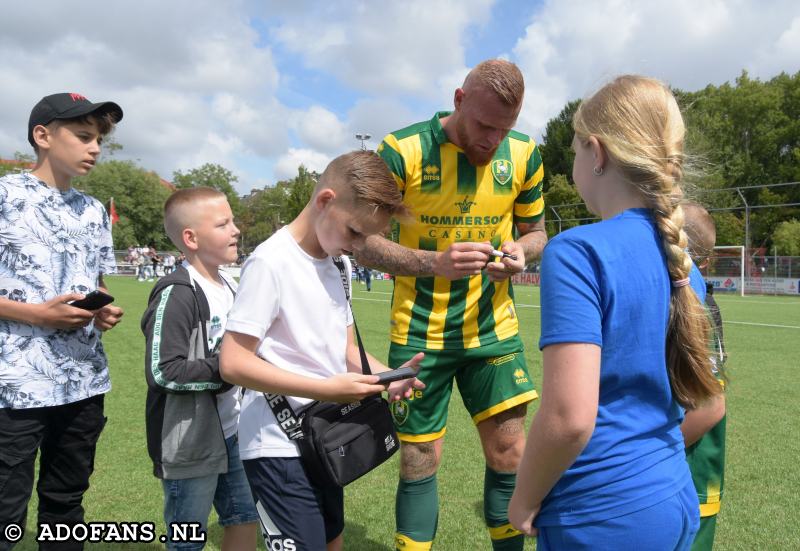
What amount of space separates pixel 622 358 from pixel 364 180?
3.36ft

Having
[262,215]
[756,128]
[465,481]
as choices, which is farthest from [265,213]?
[465,481]

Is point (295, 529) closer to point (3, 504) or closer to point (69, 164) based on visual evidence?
point (3, 504)

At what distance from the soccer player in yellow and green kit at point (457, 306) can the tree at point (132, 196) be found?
234 ft

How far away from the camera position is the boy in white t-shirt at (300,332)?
1.92 m

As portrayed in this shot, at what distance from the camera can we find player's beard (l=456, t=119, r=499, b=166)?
124 inches

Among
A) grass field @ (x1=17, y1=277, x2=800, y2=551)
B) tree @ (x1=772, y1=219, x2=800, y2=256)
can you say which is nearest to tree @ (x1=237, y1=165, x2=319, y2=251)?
tree @ (x1=772, y1=219, x2=800, y2=256)

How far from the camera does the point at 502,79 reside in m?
2.90

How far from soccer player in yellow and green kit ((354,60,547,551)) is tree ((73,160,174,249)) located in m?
71.4

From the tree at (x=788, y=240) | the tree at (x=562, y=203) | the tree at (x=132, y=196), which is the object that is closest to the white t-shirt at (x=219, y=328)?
the tree at (x=788, y=240)

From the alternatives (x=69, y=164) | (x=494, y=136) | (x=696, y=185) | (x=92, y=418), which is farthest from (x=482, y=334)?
(x=69, y=164)

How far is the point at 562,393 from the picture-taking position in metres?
1.40

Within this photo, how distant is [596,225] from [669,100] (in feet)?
1.41

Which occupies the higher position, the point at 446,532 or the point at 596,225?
the point at 596,225

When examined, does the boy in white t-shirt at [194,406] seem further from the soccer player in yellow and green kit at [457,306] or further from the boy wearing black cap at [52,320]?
the soccer player in yellow and green kit at [457,306]
